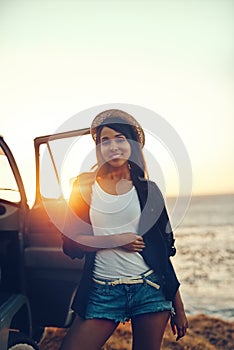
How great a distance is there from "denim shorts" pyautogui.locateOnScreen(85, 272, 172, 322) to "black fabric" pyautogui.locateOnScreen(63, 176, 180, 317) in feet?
0.15

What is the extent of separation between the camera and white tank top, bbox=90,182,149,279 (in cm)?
211

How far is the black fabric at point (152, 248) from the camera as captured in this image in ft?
6.97

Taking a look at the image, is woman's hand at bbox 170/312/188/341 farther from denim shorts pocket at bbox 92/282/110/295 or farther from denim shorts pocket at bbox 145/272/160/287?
denim shorts pocket at bbox 92/282/110/295

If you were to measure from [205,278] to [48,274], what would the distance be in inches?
419

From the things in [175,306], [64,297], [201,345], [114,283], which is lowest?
[201,345]

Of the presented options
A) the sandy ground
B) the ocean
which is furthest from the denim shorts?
Result: the sandy ground

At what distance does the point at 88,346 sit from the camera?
2.05m

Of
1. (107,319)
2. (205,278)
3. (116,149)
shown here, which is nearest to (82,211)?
(116,149)

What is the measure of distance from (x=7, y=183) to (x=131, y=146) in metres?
1.17

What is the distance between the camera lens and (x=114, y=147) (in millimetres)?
2152

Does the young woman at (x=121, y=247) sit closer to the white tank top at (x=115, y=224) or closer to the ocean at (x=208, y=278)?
the white tank top at (x=115, y=224)

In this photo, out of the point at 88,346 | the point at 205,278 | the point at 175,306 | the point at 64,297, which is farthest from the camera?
the point at 205,278

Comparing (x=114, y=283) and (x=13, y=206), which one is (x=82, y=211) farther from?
(x=13, y=206)

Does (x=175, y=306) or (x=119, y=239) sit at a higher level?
(x=119, y=239)
